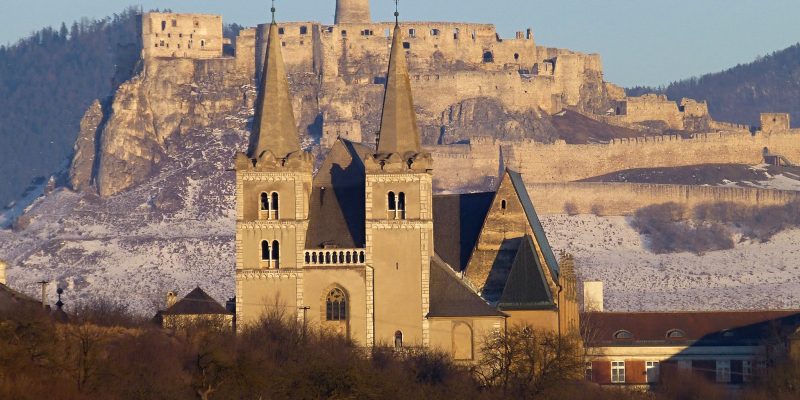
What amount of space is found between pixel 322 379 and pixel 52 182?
96.5m

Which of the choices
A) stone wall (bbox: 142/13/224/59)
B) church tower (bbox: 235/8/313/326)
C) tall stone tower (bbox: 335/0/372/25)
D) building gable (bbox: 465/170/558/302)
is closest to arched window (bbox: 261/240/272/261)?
church tower (bbox: 235/8/313/326)

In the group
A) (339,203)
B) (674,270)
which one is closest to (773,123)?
(674,270)

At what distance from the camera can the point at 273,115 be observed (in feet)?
273

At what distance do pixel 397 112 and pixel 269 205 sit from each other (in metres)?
4.50

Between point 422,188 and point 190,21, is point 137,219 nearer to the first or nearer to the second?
point 190,21

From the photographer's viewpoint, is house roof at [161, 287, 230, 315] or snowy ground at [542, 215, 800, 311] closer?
house roof at [161, 287, 230, 315]

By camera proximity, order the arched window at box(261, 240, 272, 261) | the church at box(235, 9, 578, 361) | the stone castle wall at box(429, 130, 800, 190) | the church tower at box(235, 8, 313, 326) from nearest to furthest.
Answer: the church at box(235, 9, 578, 361)
the church tower at box(235, 8, 313, 326)
the arched window at box(261, 240, 272, 261)
the stone castle wall at box(429, 130, 800, 190)

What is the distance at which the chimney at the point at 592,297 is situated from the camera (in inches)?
3927

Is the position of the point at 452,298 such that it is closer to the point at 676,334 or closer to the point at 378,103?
the point at 676,334

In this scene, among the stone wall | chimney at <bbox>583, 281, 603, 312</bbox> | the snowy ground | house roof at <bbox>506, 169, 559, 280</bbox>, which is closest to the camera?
house roof at <bbox>506, 169, 559, 280</bbox>

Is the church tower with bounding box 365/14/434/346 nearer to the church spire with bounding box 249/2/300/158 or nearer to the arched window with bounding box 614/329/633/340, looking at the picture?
the church spire with bounding box 249/2/300/158

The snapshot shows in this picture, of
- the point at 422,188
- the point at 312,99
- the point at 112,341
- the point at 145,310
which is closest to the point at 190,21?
the point at 312,99

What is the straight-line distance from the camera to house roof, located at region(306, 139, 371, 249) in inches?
3255

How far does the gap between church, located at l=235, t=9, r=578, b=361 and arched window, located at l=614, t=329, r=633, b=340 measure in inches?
157
